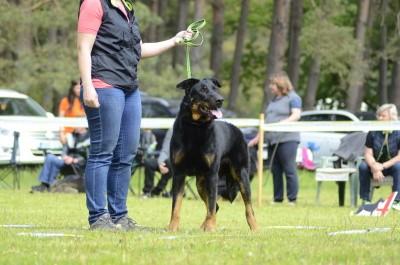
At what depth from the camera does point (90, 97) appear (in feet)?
26.1

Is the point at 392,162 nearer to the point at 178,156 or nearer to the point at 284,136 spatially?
the point at 284,136

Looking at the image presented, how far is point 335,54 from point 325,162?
15495 mm

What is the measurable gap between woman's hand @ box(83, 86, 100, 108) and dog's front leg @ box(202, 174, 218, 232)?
1745 millimetres

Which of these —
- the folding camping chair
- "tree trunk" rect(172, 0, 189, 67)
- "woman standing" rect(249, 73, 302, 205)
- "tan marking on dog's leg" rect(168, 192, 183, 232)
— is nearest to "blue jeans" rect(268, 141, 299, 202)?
"woman standing" rect(249, 73, 302, 205)

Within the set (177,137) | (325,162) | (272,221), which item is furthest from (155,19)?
(177,137)

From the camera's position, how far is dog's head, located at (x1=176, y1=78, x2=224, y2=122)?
29.7 feet

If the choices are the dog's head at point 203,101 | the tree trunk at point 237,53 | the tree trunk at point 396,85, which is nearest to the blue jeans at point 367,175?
the dog's head at point 203,101

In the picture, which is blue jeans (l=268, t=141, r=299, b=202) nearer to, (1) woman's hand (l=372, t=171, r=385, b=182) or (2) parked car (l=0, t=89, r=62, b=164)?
(1) woman's hand (l=372, t=171, r=385, b=182)

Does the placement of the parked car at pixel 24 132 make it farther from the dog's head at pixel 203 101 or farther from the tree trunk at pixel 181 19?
the tree trunk at pixel 181 19

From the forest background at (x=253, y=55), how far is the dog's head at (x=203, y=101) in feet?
53.1

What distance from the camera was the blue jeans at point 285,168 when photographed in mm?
16047

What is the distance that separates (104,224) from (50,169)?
9.25m

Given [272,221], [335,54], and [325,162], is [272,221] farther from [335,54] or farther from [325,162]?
[335,54]

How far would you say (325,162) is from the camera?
18.1 metres
